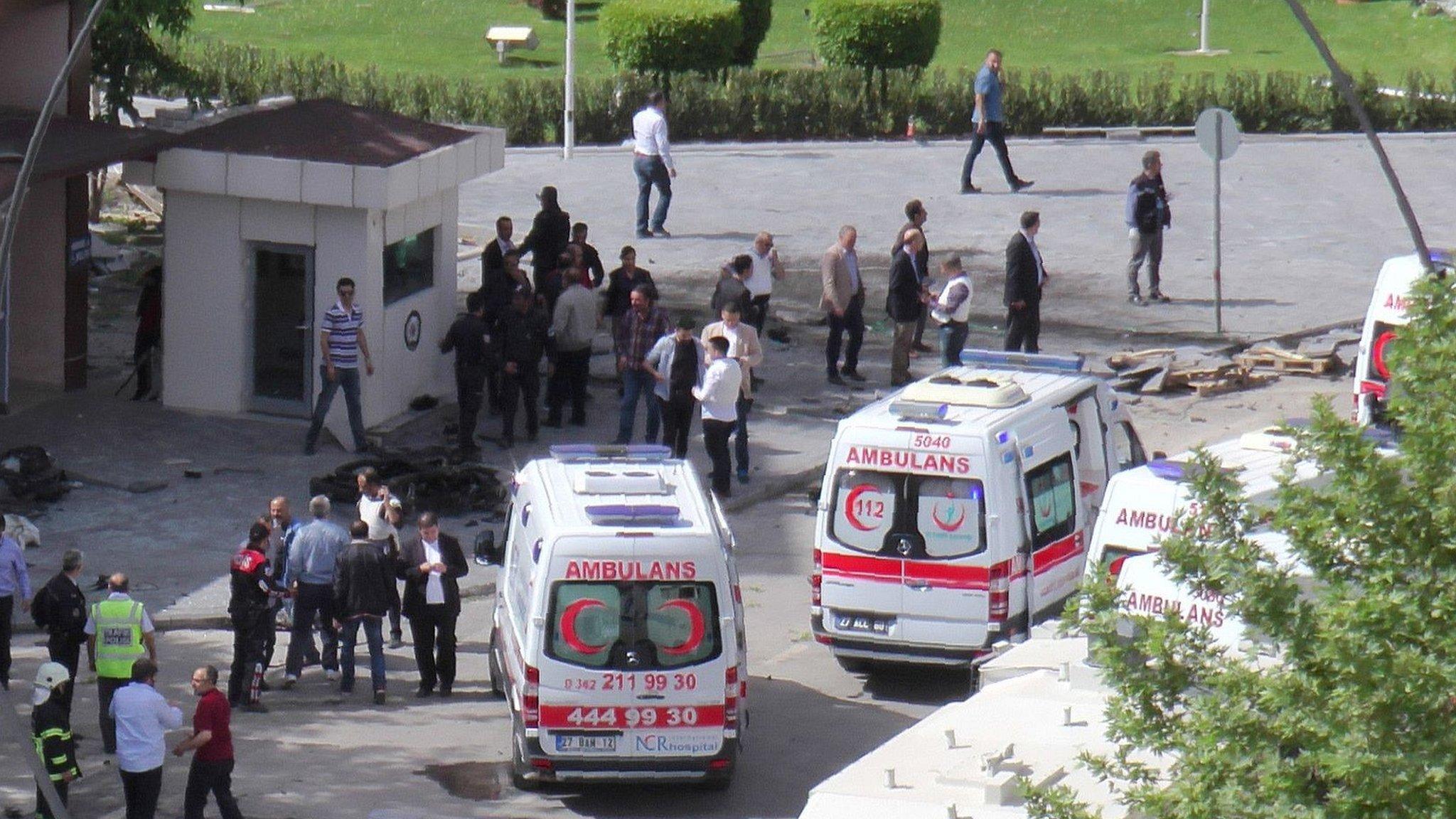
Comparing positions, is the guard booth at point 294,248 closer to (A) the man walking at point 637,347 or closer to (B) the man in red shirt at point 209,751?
(A) the man walking at point 637,347

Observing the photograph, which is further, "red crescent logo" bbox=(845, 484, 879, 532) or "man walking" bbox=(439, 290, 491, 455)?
"man walking" bbox=(439, 290, 491, 455)

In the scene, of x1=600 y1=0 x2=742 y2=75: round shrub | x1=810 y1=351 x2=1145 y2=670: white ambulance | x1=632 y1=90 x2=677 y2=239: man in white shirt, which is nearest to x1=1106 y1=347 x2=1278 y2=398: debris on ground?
x1=632 y1=90 x2=677 y2=239: man in white shirt

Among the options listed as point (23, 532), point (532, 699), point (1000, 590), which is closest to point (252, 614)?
point (532, 699)

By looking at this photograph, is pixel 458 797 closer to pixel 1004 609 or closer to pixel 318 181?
pixel 1004 609

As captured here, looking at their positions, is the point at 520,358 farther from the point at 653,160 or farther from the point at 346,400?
the point at 653,160

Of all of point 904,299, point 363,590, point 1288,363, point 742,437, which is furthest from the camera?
point 1288,363

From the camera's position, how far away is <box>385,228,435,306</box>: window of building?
2219cm

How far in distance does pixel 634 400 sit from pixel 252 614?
653cm

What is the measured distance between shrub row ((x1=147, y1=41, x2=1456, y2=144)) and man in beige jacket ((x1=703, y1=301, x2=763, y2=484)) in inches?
677

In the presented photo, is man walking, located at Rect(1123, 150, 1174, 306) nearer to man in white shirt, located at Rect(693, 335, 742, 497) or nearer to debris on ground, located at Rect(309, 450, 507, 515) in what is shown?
man in white shirt, located at Rect(693, 335, 742, 497)

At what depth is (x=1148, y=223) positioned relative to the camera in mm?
26125

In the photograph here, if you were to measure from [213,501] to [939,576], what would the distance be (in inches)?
317

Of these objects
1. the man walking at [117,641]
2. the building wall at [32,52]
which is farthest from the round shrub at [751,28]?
the man walking at [117,641]

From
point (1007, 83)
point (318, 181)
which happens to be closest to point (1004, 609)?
point (318, 181)
